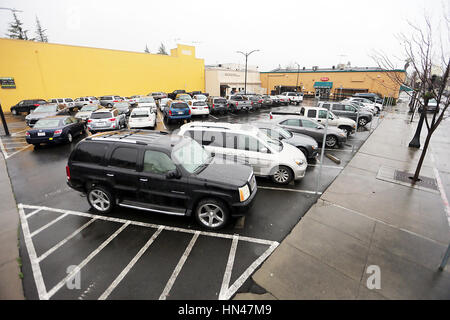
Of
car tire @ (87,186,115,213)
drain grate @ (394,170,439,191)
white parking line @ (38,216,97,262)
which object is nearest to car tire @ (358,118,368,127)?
drain grate @ (394,170,439,191)

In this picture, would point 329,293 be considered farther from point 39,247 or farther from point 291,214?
point 39,247

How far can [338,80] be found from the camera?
1705 inches

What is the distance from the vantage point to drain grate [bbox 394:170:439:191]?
725 centimetres

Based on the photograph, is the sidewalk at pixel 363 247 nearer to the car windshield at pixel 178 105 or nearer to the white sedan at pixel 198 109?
the car windshield at pixel 178 105

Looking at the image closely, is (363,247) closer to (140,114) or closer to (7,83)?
(140,114)

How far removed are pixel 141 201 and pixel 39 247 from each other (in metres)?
2.05

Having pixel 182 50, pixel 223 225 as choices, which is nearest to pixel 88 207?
pixel 223 225

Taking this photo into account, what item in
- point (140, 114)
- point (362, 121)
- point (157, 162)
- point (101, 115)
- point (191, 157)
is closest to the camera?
point (157, 162)

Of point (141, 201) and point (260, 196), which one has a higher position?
point (141, 201)

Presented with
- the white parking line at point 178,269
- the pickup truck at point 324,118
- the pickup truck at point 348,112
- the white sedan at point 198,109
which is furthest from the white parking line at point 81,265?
the pickup truck at point 348,112

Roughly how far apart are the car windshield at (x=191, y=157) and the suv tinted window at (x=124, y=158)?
Answer: 37.3 inches

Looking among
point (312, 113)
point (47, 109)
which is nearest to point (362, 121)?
point (312, 113)

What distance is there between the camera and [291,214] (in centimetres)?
557

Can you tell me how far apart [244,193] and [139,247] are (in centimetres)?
236
